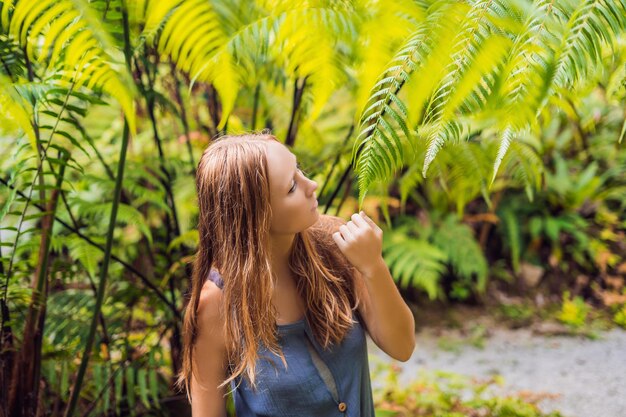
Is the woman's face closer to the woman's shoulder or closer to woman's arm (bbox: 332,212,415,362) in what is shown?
woman's arm (bbox: 332,212,415,362)

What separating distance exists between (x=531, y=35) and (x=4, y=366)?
1.34m

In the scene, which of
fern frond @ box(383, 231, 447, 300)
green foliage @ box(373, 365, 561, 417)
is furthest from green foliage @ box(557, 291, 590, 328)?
green foliage @ box(373, 365, 561, 417)

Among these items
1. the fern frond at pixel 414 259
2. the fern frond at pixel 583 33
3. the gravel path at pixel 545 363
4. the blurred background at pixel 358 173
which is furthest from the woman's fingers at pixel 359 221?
the fern frond at pixel 414 259

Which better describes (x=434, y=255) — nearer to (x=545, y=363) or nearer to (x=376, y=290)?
(x=545, y=363)

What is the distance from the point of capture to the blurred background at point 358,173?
76 centimetres

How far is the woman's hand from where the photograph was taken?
969mm

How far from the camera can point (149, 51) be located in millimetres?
1722

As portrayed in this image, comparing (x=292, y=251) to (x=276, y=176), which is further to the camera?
(x=292, y=251)

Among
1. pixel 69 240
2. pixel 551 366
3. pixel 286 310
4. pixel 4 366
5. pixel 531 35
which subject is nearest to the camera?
pixel 531 35

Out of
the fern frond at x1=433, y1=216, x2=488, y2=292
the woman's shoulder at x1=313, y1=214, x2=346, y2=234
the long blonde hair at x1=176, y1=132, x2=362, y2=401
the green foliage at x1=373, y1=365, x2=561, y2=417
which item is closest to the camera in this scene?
the long blonde hair at x1=176, y1=132, x2=362, y2=401

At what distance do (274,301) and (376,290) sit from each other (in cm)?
21

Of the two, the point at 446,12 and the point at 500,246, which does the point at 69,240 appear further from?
the point at 500,246

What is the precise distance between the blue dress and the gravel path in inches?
57.7

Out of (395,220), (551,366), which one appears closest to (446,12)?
(551,366)
